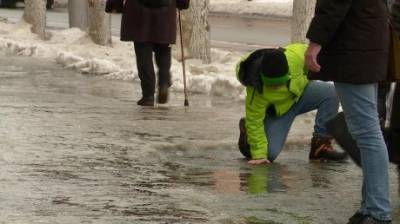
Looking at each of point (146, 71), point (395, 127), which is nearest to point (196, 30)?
point (146, 71)

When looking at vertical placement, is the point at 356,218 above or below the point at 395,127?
below

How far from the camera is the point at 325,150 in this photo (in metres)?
8.02

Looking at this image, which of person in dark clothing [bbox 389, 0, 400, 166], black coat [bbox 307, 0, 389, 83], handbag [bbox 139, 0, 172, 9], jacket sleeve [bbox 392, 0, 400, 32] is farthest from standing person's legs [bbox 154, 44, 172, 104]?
black coat [bbox 307, 0, 389, 83]

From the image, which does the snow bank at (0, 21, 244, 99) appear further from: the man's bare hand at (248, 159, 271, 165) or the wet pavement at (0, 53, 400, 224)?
the man's bare hand at (248, 159, 271, 165)

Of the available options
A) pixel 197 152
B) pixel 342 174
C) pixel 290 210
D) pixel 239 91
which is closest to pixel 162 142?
pixel 197 152

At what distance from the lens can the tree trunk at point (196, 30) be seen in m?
15.1

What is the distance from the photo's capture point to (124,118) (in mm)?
9734

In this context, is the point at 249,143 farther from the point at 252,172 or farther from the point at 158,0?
the point at 158,0

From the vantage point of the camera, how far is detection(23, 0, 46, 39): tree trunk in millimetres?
19625

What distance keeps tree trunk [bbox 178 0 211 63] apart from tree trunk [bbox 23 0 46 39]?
497 cm

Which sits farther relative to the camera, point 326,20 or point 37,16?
point 37,16

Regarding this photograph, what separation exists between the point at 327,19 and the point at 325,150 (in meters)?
2.70

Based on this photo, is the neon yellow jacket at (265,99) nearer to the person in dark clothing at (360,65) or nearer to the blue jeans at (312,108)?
the blue jeans at (312,108)

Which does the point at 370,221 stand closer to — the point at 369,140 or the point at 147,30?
the point at 369,140
